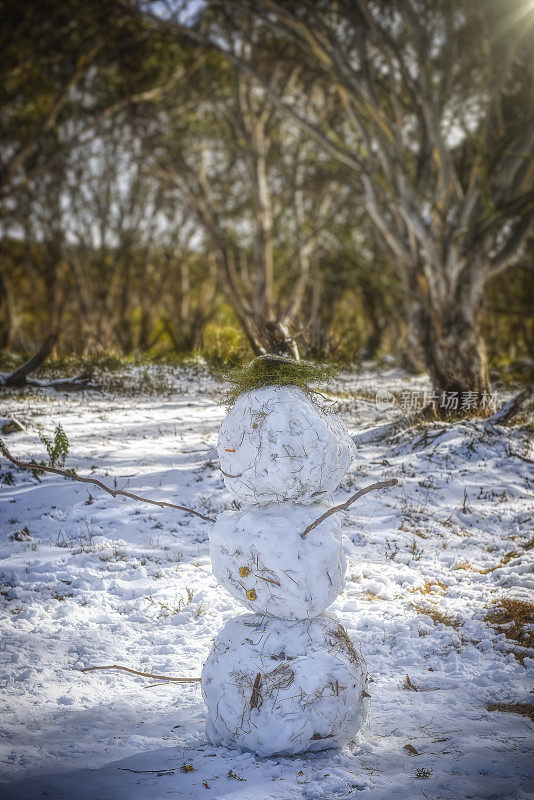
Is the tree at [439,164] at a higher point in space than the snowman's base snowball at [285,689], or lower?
higher

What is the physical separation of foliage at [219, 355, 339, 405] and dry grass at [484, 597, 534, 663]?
Result: 2.39 meters

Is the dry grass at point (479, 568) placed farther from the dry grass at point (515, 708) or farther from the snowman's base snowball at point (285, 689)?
the snowman's base snowball at point (285, 689)

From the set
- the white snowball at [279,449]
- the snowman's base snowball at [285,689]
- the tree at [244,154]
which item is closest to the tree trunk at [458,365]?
the tree at [244,154]

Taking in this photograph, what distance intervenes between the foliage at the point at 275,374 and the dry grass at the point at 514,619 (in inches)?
94.0

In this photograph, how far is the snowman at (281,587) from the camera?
2471mm

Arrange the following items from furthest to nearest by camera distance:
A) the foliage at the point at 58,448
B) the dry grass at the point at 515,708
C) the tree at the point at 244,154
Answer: the tree at the point at 244,154 → the foliage at the point at 58,448 → the dry grass at the point at 515,708

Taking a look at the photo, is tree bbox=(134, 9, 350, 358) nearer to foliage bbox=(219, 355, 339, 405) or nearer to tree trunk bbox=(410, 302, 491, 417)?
tree trunk bbox=(410, 302, 491, 417)

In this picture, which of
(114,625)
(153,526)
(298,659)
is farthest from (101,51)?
(298,659)

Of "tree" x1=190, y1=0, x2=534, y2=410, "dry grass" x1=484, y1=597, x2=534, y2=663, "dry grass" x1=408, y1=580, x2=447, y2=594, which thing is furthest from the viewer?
"tree" x1=190, y1=0, x2=534, y2=410

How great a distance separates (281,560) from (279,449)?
1.71ft

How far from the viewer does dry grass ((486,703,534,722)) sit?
299 centimetres

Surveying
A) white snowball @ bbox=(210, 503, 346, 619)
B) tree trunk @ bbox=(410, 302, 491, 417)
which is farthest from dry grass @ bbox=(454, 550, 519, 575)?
tree trunk @ bbox=(410, 302, 491, 417)

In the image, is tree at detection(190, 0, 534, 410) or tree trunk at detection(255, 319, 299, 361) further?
tree at detection(190, 0, 534, 410)

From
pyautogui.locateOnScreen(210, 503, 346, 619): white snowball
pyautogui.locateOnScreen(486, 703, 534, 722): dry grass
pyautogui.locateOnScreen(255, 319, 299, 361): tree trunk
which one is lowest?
pyautogui.locateOnScreen(486, 703, 534, 722): dry grass
